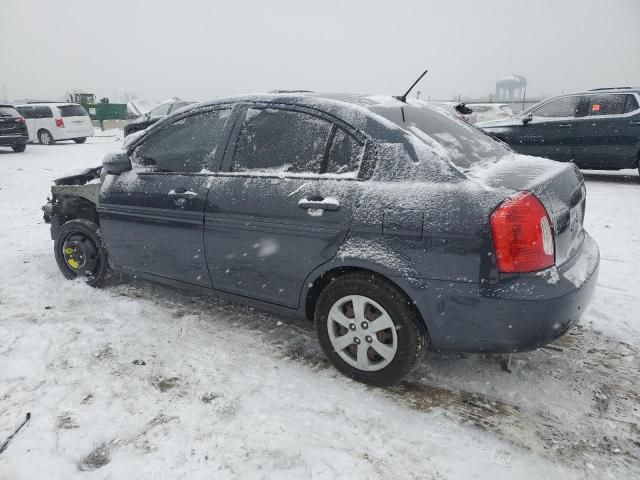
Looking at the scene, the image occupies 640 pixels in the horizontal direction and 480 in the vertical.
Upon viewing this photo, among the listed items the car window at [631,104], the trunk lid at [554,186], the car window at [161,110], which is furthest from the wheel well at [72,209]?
the car window at [161,110]

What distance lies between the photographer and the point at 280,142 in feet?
9.95

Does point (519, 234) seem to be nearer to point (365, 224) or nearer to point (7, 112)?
point (365, 224)

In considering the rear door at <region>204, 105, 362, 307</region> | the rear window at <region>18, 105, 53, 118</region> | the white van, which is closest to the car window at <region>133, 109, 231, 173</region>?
the rear door at <region>204, 105, 362, 307</region>

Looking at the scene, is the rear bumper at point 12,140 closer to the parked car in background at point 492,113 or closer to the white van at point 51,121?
the white van at point 51,121

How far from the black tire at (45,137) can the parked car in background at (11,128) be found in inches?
126

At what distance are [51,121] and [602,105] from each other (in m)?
17.9

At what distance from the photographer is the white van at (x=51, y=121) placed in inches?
693

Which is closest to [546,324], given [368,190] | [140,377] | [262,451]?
[368,190]

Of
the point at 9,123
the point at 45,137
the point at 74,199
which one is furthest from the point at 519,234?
the point at 45,137

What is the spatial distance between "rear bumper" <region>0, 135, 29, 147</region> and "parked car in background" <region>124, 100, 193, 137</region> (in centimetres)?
307

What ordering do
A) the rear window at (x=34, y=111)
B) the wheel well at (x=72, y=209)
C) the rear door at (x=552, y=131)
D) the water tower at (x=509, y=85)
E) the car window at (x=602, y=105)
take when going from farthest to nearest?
1. the water tower at (x=509, y=85)
2. the rear window at (x=34, y=111)
3. the rear door at (x=552, y=131)
4. the car window at (x=602, y=105)
5. the wheel well at (x=72, y=209)

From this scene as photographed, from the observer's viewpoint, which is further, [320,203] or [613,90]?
[613,90]

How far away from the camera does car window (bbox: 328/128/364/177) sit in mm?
2689

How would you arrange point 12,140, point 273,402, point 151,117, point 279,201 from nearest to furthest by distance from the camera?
point 273,402 < point 279,201 < point 12,140 < point 151,117
